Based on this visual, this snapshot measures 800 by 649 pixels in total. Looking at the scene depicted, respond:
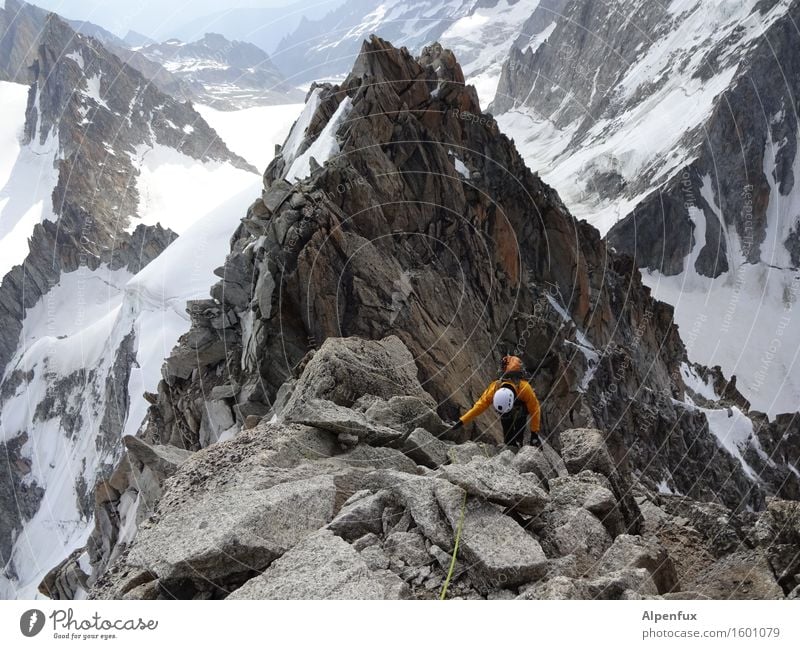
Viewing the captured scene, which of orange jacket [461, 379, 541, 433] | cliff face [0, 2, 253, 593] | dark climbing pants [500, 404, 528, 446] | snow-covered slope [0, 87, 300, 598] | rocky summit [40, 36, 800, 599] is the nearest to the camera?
rocky summit [40, 36, 800, 599]

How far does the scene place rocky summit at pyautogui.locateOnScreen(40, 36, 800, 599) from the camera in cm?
887

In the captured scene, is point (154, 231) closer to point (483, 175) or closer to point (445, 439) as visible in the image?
point (483, 175)

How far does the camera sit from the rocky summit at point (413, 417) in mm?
8867

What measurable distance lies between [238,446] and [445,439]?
4.65m

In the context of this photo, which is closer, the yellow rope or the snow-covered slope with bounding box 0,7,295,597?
the yellow rope

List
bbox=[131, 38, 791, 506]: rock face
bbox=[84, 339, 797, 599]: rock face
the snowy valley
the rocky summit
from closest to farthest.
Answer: bbox=[84, 339, 797, 599]: rock face
the rocky summit
the snowy valley
bbox=[131, 38, 791, 506]: rock face

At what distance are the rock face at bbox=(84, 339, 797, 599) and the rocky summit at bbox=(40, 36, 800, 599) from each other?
0.04 m

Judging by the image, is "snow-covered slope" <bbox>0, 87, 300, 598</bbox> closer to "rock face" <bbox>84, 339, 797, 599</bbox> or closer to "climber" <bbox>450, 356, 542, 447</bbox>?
"climber" <bbox>450, 356, 542, 447</bbox>

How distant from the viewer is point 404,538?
9.02 metres
